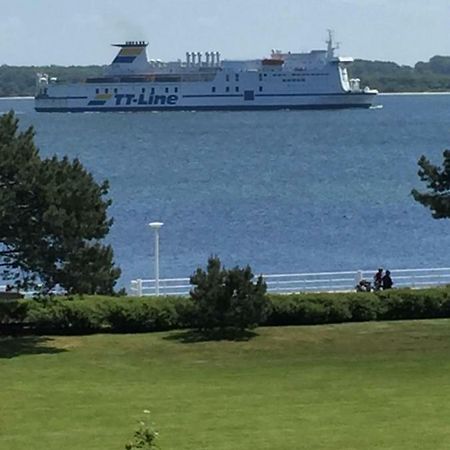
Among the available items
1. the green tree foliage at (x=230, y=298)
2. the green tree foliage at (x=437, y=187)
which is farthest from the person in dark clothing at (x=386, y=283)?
the green tree foliage at (x=230, y=298)

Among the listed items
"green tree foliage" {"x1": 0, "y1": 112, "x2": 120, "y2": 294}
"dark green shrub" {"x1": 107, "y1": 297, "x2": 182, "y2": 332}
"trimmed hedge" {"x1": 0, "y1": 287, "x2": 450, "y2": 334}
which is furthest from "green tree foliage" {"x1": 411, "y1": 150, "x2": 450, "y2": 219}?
"green tree foliage" {"x1": 0, "y1": 112, "x2": 120, "y2": 294}

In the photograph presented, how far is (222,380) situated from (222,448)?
537 centimetres

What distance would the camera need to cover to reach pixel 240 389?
16.8 meters

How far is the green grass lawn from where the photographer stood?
520 inches

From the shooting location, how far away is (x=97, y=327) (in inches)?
885

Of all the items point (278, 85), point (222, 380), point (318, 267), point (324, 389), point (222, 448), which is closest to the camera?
point (222, 448)

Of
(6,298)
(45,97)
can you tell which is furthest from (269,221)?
(45,97)

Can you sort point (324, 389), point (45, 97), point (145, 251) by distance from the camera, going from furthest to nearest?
point (45, 97), point (145, 251), point (324, 389)

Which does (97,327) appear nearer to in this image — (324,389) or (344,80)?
(324,389)

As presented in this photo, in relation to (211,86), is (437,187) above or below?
below

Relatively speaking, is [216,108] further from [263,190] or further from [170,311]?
[170,311]

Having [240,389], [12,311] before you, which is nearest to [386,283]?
[12,311]

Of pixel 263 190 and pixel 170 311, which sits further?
pixel 263 190

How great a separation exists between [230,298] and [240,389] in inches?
207
